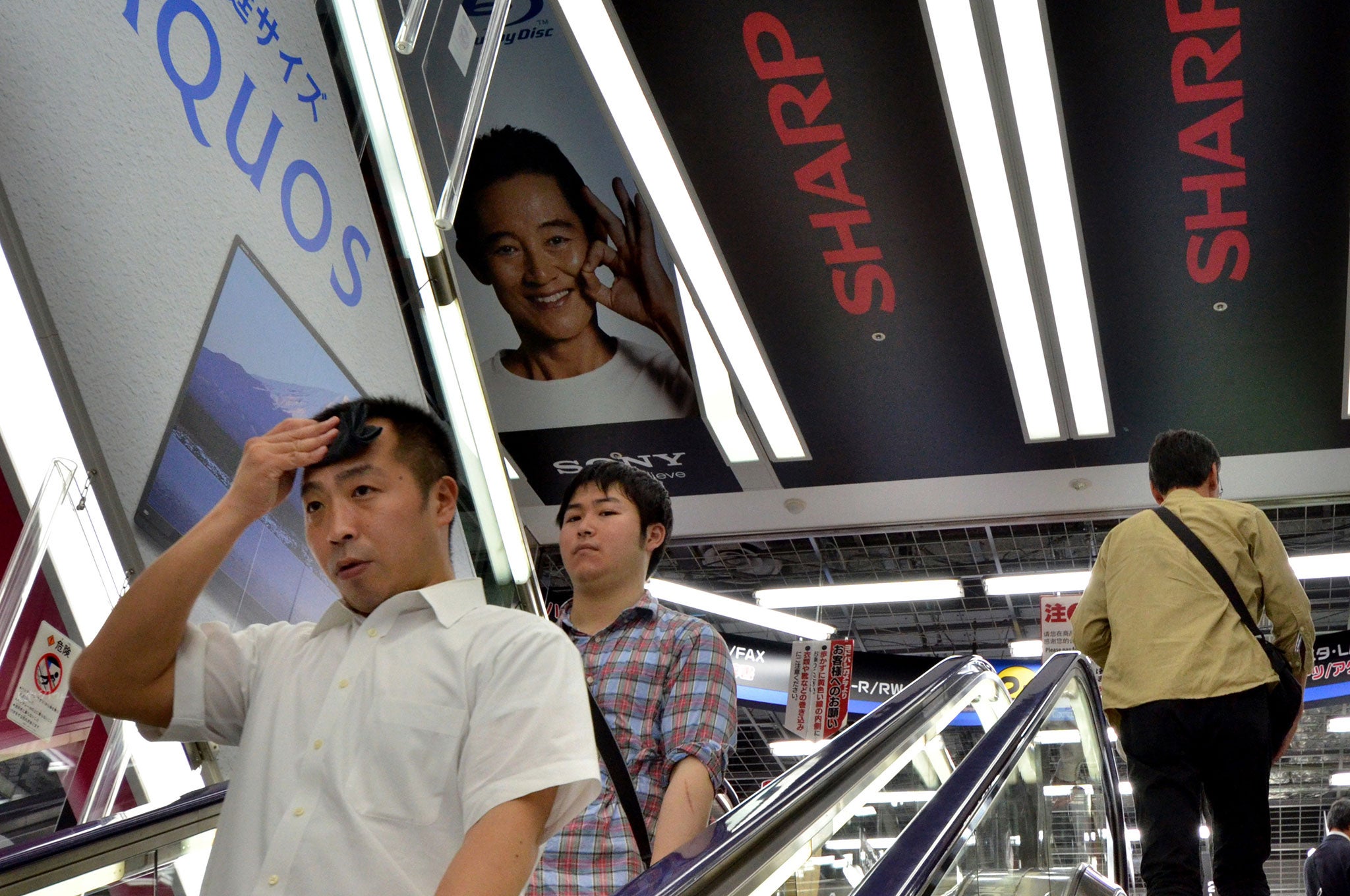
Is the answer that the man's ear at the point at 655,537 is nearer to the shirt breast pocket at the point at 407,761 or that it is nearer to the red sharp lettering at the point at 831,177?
the shirt breast pocket at the point at 407,761

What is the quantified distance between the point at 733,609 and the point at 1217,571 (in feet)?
27.9

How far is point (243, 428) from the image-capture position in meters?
3.63

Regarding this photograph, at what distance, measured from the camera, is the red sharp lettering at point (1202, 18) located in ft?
19.4

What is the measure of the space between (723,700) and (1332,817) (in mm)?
7130

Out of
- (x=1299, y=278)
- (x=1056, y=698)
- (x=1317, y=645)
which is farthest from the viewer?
(x=1317, y=645)

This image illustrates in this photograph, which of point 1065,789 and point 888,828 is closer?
point 888,828

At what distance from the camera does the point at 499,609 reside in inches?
68.1

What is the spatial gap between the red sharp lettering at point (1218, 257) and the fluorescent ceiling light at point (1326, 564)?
4.07 metres

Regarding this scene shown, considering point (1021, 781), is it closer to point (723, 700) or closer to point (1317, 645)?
point (723, 700)

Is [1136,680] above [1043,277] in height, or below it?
below

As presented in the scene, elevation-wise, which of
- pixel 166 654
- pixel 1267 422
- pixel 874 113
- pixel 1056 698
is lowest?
pixel 166 654

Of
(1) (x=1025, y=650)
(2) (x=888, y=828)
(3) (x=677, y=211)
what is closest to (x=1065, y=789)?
(2) (x=888, y=828)

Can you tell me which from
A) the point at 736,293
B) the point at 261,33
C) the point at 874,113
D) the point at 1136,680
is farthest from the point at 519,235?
the point at 1136,680

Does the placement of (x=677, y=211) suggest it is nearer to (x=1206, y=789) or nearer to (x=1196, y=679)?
(x=1196, y=679)
